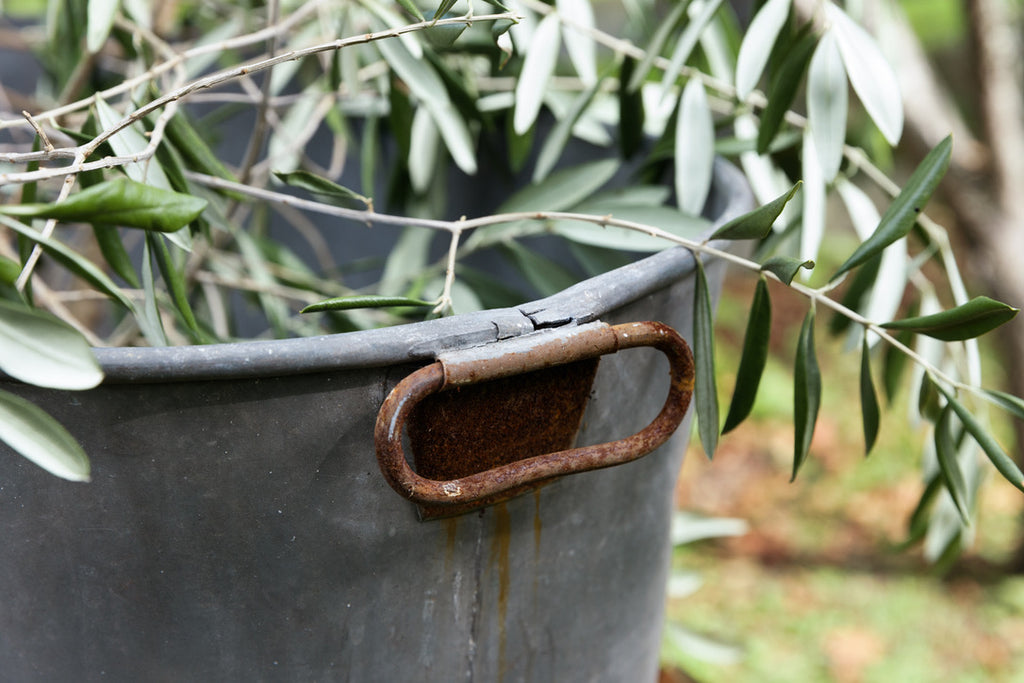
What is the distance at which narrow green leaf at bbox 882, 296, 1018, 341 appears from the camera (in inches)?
19.6

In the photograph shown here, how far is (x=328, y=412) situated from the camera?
1.42ft

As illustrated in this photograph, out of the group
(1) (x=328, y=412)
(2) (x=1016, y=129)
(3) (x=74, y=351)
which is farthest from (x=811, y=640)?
(3) (x=74, y=351)

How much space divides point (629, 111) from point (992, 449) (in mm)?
403

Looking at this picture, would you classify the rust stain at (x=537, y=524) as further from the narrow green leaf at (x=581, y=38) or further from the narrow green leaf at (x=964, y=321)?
the narrow green leaf at (x=581, y=38)

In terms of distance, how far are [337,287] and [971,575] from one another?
1.35 meters

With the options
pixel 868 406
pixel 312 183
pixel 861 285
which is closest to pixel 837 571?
pixel 861 285

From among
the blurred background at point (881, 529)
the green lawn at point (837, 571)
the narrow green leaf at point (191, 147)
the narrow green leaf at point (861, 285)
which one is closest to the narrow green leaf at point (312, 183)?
the narrow green leaf at point (191, 147)

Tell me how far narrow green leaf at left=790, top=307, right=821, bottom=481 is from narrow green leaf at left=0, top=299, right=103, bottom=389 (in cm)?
42

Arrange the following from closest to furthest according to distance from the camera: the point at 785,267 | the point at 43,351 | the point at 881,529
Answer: the point at 43,351 → the point at 785,267 → the point at 881,529

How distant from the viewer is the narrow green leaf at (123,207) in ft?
1.24

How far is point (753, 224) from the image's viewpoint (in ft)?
1.70

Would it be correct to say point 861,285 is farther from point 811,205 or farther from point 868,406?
point 868,406

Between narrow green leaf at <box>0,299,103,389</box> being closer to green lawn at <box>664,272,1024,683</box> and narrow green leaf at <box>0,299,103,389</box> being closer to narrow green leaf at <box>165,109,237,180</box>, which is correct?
narrow green leaf at <box>165,109,237,180</box>

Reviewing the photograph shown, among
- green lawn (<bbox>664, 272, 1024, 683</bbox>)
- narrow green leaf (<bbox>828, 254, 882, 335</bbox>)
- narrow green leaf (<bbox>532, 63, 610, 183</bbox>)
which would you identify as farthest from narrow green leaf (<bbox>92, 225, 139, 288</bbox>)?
green lawn (<bbox>664, 272, 1024, 683</bbox>)
